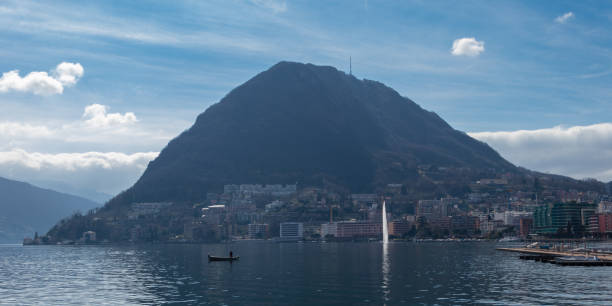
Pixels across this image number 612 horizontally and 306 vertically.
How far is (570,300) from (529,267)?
2323 inches

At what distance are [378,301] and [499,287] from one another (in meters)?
24.2

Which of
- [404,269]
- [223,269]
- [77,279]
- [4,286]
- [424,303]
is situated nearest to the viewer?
[424,303]

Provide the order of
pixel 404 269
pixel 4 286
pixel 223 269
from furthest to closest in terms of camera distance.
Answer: pixel 223 269, pixel 404 269, pixel 4 286

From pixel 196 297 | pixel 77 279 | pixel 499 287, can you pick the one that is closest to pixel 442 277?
pixel 499 287

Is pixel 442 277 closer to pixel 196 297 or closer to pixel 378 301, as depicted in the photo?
pixel 378 301

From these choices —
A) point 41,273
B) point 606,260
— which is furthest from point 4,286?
point 606,260

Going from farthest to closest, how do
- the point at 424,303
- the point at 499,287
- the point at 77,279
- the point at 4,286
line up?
the point at 77,279
the point at 4,286
the point at 499,287
the point at 424,303

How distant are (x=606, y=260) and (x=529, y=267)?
1955cm

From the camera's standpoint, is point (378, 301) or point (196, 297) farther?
point (196, 297)

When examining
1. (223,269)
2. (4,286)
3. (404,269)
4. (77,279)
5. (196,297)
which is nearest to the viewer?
(196,297)

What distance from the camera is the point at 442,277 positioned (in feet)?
377

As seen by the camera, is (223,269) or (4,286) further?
(223,269)

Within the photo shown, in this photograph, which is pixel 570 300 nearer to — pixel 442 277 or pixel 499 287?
pixel 499 287

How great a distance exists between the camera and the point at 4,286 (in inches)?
4414
